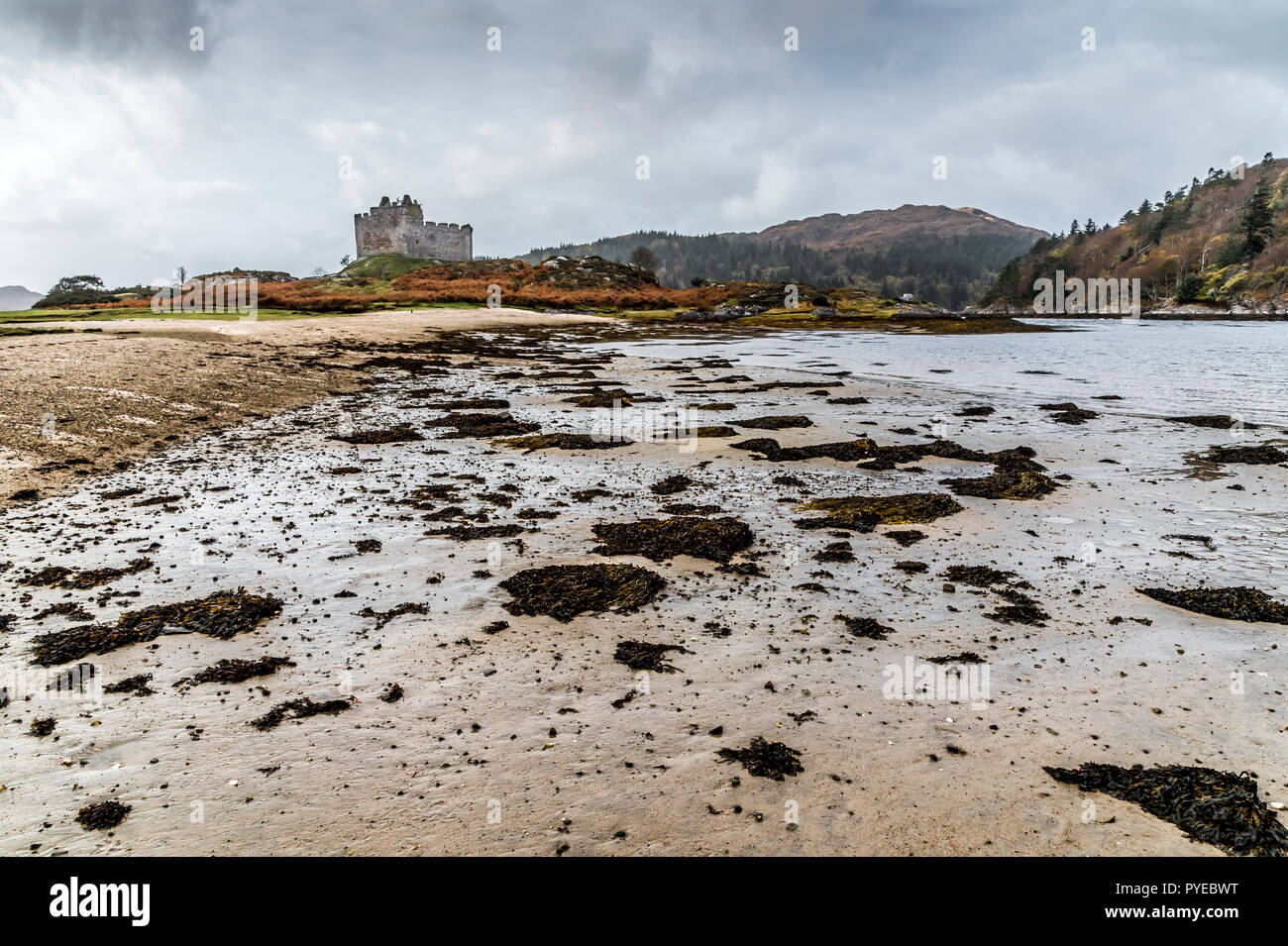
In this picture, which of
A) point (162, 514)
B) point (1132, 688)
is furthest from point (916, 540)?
point (162, 514)

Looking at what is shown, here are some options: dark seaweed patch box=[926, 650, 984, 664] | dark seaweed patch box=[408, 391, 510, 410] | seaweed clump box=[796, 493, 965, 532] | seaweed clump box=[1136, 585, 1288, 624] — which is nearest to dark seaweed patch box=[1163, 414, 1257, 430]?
seaweed clump box=[796, 493, 965, 532]

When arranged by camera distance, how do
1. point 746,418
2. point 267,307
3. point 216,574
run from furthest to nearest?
1. point 267,307
2. point 746,418
3. point 216,574

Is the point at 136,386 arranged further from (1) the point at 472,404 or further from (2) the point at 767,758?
(2) the point at 767,758

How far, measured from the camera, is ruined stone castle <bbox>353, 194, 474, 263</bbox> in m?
138

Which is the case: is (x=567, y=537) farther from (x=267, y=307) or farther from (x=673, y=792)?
(x=267, y=307)

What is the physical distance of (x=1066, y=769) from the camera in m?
5.04

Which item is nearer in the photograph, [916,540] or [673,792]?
[673,792]

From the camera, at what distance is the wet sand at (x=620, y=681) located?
452cm

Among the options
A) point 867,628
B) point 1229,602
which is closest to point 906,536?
point 867,628

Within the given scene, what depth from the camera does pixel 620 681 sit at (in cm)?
641

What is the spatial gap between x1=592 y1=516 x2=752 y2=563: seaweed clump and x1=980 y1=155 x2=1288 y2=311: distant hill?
159 m

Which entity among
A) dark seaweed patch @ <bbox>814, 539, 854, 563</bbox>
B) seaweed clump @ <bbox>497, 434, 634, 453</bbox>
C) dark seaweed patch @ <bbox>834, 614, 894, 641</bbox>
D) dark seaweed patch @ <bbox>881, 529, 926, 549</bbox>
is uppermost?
seaweed clump @ <bbox>497, 434, 634, 453</bbox>

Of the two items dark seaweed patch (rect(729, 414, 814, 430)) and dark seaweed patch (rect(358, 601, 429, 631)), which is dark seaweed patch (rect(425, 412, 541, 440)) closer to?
dark seaweed patch (rect(729, 414, 814, 430))

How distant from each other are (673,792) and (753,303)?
104 meters
